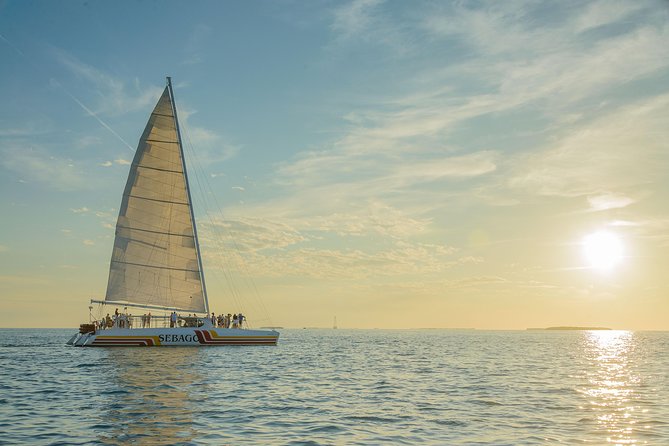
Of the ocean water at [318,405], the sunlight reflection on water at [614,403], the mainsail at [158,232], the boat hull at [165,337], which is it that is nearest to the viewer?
the ocean water at [318,405]

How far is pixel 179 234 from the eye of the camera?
57.6 metres

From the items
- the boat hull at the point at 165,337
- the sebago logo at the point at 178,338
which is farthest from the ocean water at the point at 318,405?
the sebago logo at the point at 178,338

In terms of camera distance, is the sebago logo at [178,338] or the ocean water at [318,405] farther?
the sebago logo at [178,338]

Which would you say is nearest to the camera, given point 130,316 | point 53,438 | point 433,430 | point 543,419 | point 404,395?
point 53,438

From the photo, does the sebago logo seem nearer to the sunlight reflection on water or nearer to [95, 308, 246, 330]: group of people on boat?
[95, 308, 246, 330]: group of people on boat

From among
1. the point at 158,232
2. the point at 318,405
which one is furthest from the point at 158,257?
the point at 318,405

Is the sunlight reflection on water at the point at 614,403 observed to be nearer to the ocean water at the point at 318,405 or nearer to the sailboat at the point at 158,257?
the ocean water at the point at 318,405

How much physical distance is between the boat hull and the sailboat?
0.27ft

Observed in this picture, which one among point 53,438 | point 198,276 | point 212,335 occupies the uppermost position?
point 198,276

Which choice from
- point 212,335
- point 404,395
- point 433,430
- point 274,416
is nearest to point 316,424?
point 274,416

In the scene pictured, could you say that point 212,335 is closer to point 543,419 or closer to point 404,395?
point 404,395

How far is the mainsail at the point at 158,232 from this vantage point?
55.8 m

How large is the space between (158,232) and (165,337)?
8.96 metres

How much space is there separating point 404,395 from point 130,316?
36.4 m
